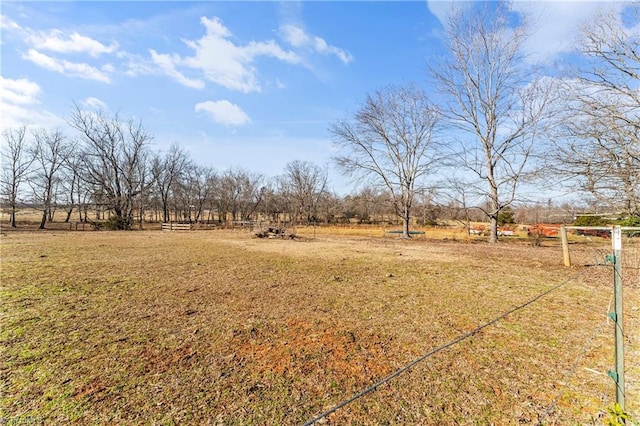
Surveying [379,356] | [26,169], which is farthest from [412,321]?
[26,169]

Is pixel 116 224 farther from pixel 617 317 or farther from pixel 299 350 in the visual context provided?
pixel 617 317

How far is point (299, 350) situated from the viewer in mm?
3520

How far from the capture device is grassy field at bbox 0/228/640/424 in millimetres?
2461

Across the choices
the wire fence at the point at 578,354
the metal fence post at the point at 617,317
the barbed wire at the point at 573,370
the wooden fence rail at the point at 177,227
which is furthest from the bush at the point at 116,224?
the metal fence post at the point at 617,317

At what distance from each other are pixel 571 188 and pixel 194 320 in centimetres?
891

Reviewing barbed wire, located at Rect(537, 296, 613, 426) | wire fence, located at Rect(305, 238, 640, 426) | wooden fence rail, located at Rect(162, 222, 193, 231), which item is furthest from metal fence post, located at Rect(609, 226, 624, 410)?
wooden fence rail, located at Rect(162, 222, 193, 231)

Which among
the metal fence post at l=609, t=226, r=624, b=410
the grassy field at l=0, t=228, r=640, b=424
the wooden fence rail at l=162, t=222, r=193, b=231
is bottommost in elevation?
the grassy field at l=0, t=228, r=640, b=424

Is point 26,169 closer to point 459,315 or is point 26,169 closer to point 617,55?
point 459,315

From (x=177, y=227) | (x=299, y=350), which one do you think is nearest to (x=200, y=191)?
(x=177, y=227)

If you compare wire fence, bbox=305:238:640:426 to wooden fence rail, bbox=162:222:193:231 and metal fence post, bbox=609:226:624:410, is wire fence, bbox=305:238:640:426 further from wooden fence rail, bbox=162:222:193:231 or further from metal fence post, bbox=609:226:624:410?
wooden fence rail, bbox=162:222:193:231

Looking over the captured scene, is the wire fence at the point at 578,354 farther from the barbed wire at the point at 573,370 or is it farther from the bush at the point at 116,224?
the bush at the point at 116,224

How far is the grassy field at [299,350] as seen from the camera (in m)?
2.46

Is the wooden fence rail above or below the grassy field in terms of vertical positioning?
above

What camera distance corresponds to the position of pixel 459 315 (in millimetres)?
4824
